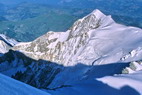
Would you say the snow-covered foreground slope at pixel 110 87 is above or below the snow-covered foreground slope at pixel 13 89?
below

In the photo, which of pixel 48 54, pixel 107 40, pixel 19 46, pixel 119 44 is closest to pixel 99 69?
pixel 119 44

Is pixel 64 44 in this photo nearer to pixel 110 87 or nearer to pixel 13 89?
pixel 110 87

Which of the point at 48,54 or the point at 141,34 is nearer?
the point at 141,34

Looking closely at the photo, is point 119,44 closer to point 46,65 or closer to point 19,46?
point 46,65

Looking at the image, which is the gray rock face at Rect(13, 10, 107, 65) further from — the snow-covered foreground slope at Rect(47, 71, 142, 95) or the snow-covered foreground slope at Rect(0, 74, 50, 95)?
the snow-covered foreground slope at Rect(0, 74, 50, 95)

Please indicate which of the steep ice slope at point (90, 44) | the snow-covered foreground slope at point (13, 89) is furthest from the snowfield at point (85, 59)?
the snow-covered foreground slope at point (13, 89)

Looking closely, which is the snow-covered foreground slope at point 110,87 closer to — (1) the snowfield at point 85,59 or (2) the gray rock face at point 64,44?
(1) the snowfield at point 85,59

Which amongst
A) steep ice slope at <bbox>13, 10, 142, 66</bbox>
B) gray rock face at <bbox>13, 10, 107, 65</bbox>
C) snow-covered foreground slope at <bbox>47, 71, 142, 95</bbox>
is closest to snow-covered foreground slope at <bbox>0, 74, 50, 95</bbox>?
snow-covered foreground slope at <bbox>47, 71, 142, 95</bbox>

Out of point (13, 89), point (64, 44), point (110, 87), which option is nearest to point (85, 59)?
point (64, 44)
